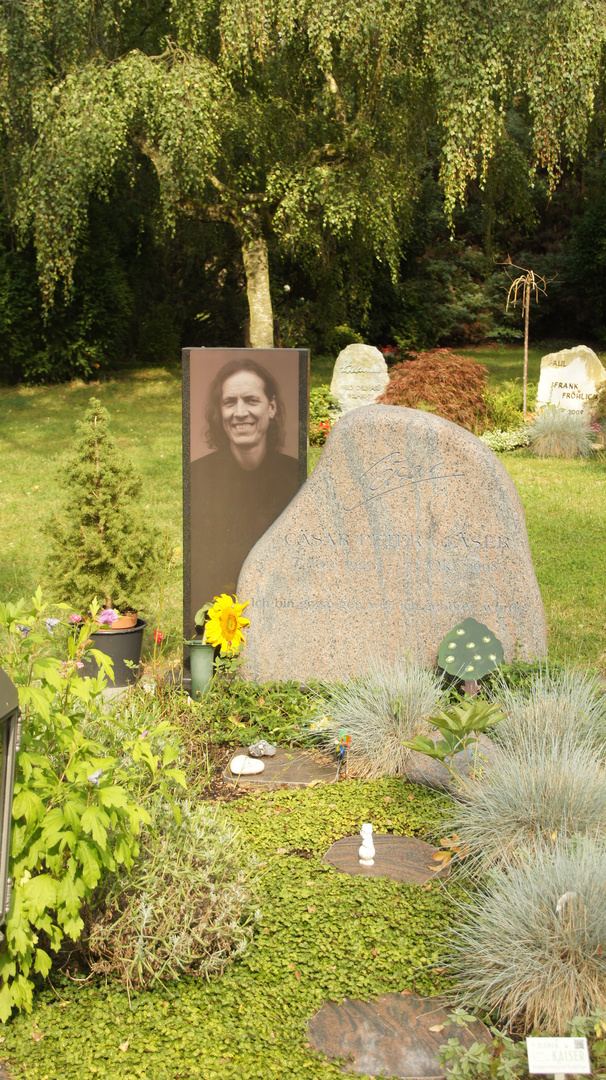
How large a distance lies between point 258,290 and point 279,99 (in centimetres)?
290

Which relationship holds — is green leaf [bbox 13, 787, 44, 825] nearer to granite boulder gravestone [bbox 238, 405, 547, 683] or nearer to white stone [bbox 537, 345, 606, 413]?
granite boulder gravestone [bbox 238, 405, 547, 683]

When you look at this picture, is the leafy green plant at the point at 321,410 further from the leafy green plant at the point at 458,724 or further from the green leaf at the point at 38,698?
the green leaf at the point at 38,698

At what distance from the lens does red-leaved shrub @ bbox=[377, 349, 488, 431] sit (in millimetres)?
11898

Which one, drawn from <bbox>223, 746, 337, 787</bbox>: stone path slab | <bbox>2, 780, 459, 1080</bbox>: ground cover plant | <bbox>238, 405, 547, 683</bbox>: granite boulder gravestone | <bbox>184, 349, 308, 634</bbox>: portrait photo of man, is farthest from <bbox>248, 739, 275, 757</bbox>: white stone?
<bbox>184, 349, 308, 634</bbox>: portrait photo of man

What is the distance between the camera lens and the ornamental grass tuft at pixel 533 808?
3.13 metres

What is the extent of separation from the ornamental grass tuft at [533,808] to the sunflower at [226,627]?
1669 millimetres

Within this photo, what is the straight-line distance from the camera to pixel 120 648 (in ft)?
15.7

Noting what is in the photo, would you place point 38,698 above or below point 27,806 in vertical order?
above

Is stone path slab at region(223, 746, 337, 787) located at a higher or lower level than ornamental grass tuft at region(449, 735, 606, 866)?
lower

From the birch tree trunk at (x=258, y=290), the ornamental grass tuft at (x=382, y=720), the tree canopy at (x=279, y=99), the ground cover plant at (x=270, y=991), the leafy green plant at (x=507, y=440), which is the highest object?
the tree canopy at (x=279, y=99)

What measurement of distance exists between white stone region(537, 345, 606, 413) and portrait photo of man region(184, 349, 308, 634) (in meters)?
8.57

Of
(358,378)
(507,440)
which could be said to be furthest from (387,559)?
(358,378)

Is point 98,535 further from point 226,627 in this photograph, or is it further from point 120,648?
point 226,627

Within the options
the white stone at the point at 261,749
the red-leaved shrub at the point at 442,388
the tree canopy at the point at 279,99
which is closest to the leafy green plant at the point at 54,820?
the white stone at the point at 261,749
